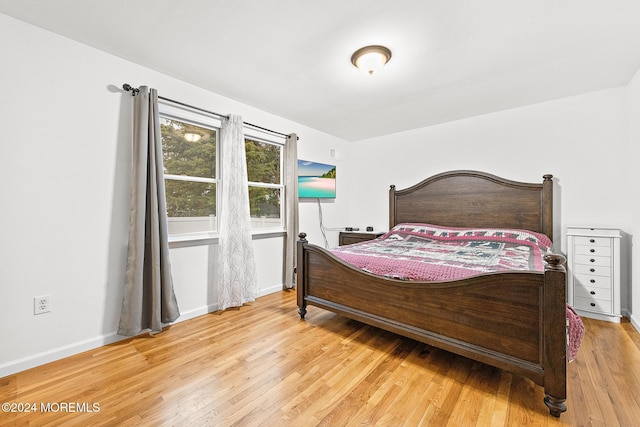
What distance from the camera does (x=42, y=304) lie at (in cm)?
192

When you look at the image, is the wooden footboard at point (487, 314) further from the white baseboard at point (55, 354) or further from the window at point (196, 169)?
the white baseboard at point (55, 354)

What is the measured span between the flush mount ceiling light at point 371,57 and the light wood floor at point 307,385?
2207mm

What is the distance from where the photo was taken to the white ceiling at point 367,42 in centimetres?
170

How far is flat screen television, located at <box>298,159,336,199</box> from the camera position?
13.0 ft

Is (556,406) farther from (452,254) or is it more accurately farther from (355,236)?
(355,236)

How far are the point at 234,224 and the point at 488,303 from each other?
2.35 metres

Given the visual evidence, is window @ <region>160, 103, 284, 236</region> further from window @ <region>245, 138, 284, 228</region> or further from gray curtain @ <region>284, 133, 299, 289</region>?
gray curtain @ <region>284, 133, 299, 289</region>

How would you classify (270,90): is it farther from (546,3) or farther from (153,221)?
(546,3)

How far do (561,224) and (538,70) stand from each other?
1.69 metres

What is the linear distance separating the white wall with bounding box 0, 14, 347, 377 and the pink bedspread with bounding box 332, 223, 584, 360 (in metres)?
1.95

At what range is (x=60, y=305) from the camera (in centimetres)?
200

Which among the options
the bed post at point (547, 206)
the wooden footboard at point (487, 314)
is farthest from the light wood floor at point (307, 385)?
the bed post at point (547, 206)

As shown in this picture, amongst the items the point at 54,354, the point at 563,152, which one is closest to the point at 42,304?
the point at 54,354

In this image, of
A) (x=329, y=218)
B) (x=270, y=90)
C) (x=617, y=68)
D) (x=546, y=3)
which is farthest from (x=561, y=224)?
(x=270, y=90)
